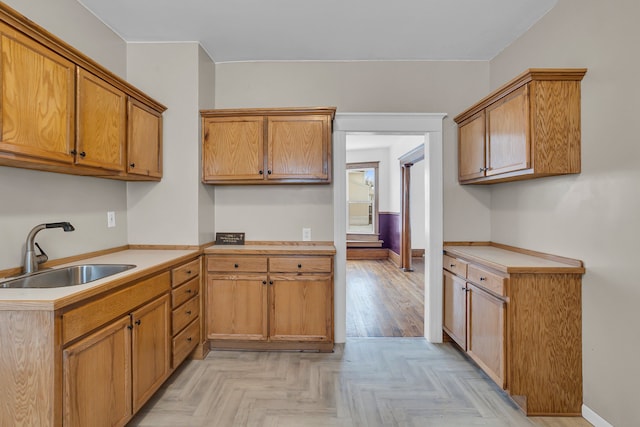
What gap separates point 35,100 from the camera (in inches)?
58.4

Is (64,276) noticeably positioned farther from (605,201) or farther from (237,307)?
(605,201)

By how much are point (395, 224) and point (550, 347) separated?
189 inches

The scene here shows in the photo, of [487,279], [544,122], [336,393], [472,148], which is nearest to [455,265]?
[487,279]

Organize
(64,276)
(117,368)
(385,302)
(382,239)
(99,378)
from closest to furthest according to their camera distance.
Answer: (99,378)
(117,368)
(64,276)
(385,302)
(382,239)

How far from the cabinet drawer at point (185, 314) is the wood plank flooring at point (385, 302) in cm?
147

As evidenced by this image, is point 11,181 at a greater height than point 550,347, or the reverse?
point 11,181

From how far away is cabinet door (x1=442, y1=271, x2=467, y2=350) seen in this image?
8.27 ft

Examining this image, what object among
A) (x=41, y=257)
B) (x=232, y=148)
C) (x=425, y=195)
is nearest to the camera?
(x=41, y=257)

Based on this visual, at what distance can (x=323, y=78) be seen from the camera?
9.84 ft

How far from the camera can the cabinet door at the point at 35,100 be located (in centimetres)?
135

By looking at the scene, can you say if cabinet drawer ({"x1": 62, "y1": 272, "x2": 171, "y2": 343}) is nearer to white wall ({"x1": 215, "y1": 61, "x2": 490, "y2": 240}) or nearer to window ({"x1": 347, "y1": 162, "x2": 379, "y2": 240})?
white wall ({"x1": 215, "y1": 61, "x2": 490, "y2": 240})

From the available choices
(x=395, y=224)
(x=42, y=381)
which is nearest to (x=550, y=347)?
(x=42, y=381)

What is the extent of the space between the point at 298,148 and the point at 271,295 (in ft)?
4.19

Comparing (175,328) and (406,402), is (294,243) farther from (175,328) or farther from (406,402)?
(406,402)
